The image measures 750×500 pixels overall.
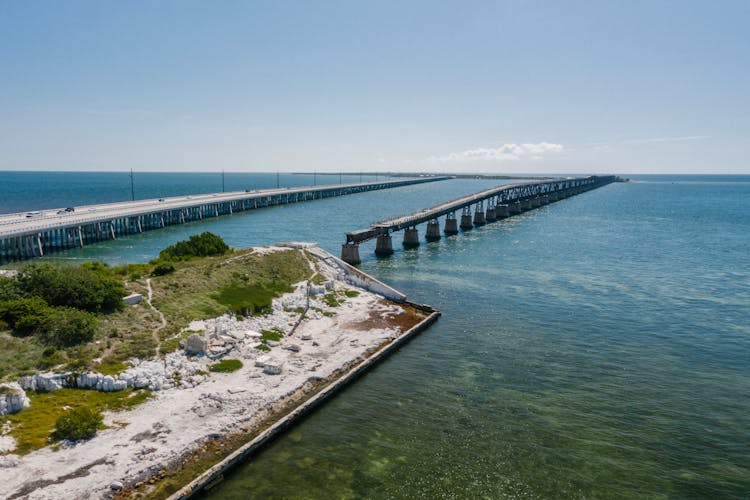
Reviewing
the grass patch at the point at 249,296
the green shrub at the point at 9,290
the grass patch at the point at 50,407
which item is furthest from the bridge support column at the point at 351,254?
the grass patch at the point at 50,407

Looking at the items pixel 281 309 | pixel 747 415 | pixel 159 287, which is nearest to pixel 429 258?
pixel 281 309

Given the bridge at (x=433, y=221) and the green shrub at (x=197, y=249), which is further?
the bridge at (x=433, y=221)

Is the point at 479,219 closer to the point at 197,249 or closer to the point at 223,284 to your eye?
the point at 197,249

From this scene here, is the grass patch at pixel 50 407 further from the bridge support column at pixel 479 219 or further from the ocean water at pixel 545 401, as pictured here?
the bridge support column at pixel 479 219

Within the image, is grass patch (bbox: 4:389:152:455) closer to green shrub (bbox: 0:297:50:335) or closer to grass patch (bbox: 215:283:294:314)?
green shrub (bbox: 0:297:50:335)

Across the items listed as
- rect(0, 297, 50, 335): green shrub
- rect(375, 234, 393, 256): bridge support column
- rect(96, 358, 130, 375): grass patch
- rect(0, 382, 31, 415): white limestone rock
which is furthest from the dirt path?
rect(375, 234, 393, 256): bridge support column

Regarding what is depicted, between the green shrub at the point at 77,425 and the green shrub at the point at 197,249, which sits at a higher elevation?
the green shrub at the point at 197,249

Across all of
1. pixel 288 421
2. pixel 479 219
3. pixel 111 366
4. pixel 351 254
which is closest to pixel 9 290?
pixel 111 366
